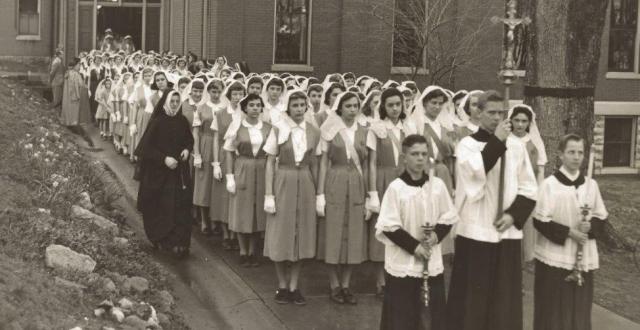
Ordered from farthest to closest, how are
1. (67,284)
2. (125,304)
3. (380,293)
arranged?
(380,293) < (125,304) < (67,284)

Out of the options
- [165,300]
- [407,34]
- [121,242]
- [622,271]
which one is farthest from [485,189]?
[407,34]

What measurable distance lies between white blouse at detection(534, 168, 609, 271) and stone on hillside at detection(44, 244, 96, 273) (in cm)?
→ 403

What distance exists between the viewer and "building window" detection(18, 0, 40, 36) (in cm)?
3434

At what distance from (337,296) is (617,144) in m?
17.5

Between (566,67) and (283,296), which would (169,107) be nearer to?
(283,296)

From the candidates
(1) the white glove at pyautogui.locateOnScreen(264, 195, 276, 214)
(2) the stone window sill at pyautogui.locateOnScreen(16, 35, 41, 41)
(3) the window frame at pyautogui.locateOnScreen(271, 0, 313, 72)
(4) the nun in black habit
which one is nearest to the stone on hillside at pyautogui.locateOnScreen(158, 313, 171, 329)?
(1) the white glove at pyautogui.locateOnScreen(264, 195, 276, 214)

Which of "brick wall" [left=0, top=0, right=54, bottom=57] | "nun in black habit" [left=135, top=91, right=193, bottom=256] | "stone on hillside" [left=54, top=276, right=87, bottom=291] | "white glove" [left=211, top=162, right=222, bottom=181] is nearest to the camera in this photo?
"stone on hillside" [left=54, top=276, right=87, bottom=291]

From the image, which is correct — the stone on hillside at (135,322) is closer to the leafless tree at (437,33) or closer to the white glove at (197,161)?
the white glove at (197,161)

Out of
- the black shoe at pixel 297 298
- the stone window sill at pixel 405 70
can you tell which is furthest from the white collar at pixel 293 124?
the stone window sill at pixel 405 70

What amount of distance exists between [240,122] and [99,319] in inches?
156

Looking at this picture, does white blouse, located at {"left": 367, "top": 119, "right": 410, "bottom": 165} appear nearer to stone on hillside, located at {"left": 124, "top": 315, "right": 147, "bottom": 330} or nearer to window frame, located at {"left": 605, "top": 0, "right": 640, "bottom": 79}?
stone on hillside, located at {"left": 124, "top": 315, "right": 147, "bottom": 330}

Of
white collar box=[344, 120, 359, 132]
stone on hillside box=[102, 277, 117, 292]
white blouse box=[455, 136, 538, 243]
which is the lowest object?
stone on hillside box=[102, 277, 117, 292]

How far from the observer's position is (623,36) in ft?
82.2

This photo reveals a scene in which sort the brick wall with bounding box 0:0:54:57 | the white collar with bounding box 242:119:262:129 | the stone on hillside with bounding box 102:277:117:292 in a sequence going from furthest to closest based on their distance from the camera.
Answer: the brick wall with bounding box 0:0:54:57 < the white collar with bounding box 242:119:262:129 < the stone on hillside with bounding box 102:277:117:292
